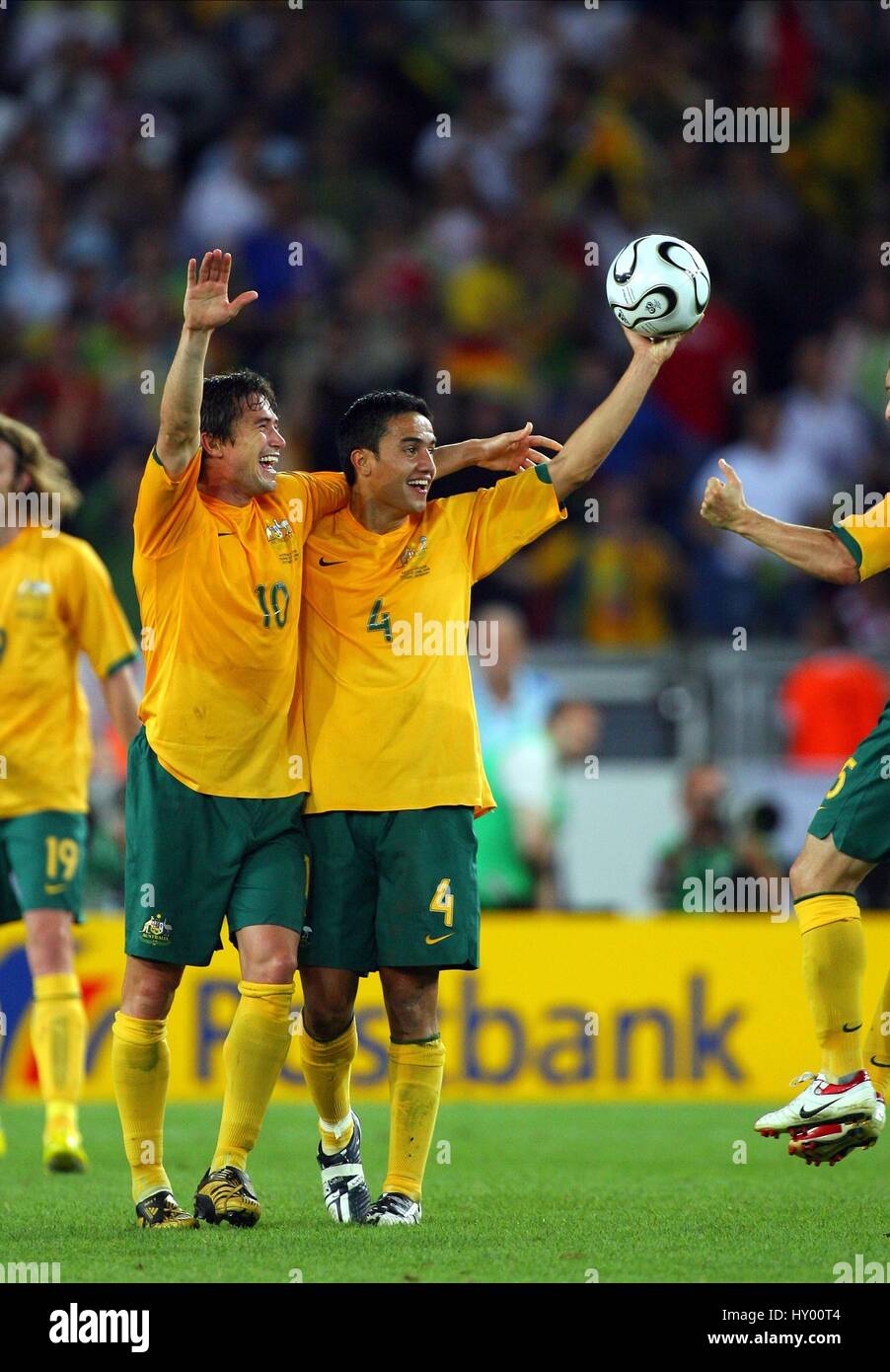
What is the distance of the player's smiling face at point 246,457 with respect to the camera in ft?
20.6

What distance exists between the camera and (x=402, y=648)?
6.33 m

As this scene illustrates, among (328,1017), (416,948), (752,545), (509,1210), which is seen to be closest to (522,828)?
(752,545)

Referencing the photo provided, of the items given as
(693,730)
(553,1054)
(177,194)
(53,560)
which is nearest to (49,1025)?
(53,560)

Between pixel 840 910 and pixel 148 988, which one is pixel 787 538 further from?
pixel 148 988

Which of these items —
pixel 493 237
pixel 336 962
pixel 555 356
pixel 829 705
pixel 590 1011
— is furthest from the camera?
pixel 493 237

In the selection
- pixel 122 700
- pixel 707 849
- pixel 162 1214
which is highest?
pixel 707 849

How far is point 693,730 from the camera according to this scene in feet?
40.7

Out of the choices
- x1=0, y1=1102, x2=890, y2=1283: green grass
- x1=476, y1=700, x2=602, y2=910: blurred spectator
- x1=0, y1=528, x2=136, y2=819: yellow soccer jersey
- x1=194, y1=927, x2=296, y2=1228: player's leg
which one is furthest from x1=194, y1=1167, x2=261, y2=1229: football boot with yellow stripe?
x1=476, y1=700, x2=602, y2=910: blurred spectator

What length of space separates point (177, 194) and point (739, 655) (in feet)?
20.2

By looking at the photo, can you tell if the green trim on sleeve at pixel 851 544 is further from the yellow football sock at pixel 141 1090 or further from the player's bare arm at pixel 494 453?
the yellow football sock at pixel 141 1090

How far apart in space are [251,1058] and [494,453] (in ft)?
6.72

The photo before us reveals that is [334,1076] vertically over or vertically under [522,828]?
under

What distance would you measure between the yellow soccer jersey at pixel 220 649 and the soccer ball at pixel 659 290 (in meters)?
1.32


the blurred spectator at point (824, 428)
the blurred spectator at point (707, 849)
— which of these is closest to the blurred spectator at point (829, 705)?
the blurred spectator at point (707, 849)
